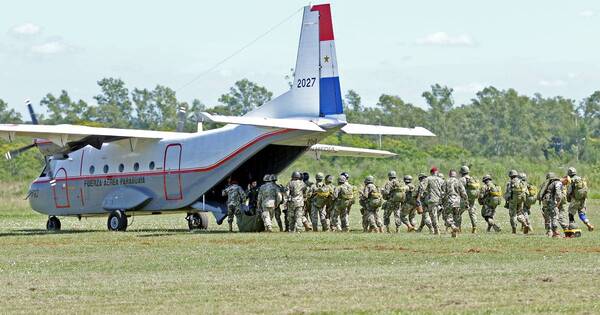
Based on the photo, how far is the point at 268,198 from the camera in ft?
102

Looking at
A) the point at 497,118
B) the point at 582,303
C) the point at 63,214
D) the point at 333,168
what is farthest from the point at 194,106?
the point at 582,303

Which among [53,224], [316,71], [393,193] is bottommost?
[53,224]

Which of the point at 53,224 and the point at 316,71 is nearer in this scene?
the point at 316,71

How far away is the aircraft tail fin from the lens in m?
30.3

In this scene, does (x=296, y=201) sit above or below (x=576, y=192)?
above

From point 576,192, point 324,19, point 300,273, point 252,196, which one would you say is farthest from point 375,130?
point 300,273

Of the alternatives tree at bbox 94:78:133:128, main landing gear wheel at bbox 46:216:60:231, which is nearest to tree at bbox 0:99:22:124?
tree at bbox 94:78:133:128

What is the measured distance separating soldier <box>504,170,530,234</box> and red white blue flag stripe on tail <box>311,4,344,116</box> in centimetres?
480

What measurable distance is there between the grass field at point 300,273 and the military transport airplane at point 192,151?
246cm

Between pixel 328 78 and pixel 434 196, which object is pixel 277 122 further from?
pixel 434 196

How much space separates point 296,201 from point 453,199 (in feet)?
14.4

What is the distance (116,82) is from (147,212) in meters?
84.6

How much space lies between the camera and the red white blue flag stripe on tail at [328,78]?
30.3m

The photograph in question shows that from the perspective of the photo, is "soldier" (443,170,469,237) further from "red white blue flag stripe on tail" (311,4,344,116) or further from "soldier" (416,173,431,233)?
"red white blue flag stripe on tail" (311,4,344,116)
